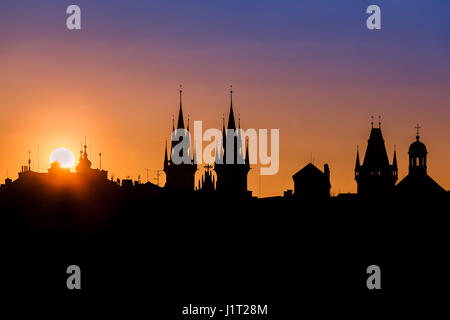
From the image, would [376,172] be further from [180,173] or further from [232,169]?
[180,173]

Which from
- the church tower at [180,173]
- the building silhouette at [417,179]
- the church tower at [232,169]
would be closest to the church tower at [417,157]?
the building silhouette at [417,179]

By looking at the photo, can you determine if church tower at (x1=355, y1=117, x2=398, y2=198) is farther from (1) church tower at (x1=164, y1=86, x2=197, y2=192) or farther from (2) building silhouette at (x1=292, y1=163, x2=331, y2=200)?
(1) church tower at (x1=164, y1=86, x2=197, y2=192)

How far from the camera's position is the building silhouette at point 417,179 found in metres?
148

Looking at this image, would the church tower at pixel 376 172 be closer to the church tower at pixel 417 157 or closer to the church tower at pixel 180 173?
the church tower at pixel 417 157

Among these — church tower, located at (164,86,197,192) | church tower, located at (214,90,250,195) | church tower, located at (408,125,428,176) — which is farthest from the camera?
church tower, located at (164,86,197,192)

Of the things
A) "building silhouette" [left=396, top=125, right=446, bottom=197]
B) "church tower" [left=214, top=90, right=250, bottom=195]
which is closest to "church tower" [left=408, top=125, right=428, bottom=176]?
"building silhouette" [left=396, top=125, right=446, bottom=197]

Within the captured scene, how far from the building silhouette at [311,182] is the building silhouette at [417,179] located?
11576 millimetres

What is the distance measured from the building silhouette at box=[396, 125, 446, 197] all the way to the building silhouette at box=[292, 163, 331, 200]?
11576mm

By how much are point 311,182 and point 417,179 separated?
15590mm

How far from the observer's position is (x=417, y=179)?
149250mm

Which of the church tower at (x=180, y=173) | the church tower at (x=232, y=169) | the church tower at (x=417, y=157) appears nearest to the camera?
the church tower at (x=417, y=157)

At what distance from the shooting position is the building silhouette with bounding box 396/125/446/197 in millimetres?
148250

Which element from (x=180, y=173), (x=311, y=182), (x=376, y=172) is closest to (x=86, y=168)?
(x=180, y=173)
